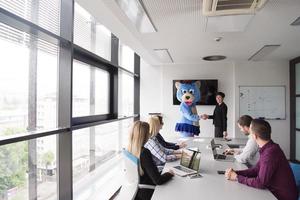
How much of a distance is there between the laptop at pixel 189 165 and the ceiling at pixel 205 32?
1494mm

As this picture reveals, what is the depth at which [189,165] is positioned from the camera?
7.26 ft

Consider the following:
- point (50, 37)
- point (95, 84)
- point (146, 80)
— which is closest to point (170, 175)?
point (50, 37)

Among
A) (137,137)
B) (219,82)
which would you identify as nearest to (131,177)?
(137,137)

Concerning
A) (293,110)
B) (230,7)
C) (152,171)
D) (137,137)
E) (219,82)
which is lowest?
(152,171)

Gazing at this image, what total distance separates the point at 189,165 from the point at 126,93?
3.40 metres

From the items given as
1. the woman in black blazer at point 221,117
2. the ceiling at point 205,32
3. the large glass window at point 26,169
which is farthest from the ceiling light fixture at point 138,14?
the woman in black blazer at point 221,117

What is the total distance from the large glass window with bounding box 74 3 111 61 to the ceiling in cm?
54

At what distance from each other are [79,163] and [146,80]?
10.8 ft

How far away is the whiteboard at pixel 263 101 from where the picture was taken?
5.45 m

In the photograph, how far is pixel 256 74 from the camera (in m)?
5.54

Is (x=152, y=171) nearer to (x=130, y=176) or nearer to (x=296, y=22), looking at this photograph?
(x=130, y=176)

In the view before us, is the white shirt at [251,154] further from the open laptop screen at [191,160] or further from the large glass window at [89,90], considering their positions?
the large glass window at [89,90]

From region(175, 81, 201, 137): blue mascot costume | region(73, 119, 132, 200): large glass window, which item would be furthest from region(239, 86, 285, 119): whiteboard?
region(73, 119, 132, 200): large glass window

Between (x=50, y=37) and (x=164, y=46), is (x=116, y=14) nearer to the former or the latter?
(x=50, y=37)
